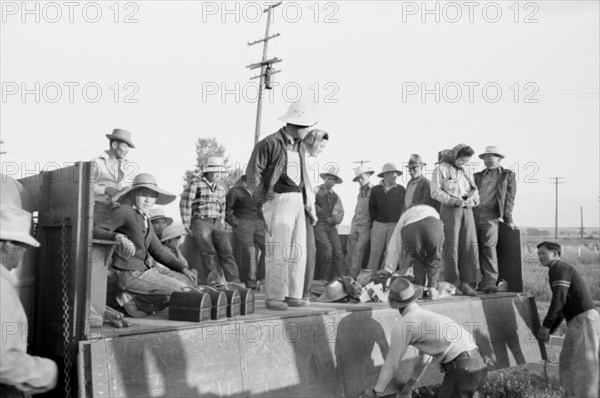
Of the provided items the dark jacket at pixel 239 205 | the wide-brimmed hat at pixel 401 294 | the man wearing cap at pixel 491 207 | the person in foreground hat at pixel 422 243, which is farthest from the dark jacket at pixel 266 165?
the man wearing cap at pixel 491 207

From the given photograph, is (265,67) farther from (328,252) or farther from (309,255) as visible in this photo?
(309,255)

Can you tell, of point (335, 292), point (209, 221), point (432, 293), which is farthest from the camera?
point (209, 221)

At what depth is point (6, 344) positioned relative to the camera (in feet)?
8.56

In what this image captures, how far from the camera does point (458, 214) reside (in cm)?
722

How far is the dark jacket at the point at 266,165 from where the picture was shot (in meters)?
5.43

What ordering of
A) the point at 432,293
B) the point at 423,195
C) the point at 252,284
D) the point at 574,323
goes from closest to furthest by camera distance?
the point at 432,293, the point at 574,323, the point at 252,284, the point at 423,195

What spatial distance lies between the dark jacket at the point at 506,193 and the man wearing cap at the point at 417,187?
1007 millimetres

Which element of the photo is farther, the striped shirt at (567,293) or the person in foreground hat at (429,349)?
the striped shirt at (567,293)

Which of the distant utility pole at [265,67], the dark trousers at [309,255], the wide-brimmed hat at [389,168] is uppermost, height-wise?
the distant utility pole at [265,67]

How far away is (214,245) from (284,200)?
2600 mm

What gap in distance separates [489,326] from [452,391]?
1.87 metres

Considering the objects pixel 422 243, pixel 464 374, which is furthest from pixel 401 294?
pixel 422 243

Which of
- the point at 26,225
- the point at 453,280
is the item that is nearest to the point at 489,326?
the point at 453,280

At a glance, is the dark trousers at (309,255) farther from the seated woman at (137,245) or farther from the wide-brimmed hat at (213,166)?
the wide-brimmed hat at (213,166)
